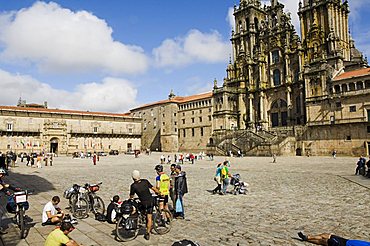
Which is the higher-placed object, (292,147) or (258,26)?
(258,26)

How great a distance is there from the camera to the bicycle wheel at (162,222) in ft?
24.6

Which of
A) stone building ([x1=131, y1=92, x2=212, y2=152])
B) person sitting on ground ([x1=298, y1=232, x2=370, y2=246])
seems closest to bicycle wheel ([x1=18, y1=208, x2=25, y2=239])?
person sitting on ground ([x1=298, y1=232, x2=370, y2=246])

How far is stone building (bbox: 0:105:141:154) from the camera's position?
62.5m

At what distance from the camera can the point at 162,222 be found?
771 cm

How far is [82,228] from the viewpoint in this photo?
26.5 feet

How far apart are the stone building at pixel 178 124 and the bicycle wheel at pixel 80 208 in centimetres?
5947

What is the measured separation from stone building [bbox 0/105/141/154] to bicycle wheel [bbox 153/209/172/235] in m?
63.7

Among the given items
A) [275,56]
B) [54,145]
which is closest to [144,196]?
[275,56]

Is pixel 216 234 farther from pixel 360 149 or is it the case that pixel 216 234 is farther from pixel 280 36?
pixel 280 36

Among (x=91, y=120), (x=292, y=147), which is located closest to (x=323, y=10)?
(x=292, y=147)

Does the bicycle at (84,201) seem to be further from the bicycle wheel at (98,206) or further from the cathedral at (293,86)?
the cathedral at (293,86)

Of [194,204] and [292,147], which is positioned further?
[292,147]

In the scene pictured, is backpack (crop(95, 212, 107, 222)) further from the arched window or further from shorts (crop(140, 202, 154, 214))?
the arched window

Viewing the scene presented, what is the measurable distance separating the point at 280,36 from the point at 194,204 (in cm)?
5803
